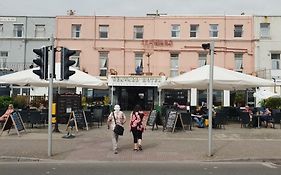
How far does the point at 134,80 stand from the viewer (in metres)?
36.3

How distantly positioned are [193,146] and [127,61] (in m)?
25.8

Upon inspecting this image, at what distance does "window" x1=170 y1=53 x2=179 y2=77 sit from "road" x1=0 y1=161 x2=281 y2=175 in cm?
2769

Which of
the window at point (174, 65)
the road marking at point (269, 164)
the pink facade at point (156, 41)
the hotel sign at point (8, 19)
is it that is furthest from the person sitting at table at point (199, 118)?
the hotel sign at point (8, 19)

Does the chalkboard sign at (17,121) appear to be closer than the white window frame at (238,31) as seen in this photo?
Yes

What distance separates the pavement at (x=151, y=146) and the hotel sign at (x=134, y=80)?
1850 cm

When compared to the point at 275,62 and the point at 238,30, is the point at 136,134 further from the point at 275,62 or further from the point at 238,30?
the point at 275,62

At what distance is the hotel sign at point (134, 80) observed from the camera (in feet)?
119

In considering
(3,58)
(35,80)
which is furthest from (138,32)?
(35,80)

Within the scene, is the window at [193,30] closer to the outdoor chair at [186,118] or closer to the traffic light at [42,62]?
the outdoor chair at [186,118]

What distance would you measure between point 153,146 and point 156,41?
25862 millimetres

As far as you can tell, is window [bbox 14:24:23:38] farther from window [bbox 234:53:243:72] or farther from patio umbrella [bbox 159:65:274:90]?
patio umbrella [bbox 159:65:274:90]

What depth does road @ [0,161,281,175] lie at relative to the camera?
9.51 metres

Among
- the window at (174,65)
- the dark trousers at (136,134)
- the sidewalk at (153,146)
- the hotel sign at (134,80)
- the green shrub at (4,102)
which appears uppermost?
the window at (174,65)

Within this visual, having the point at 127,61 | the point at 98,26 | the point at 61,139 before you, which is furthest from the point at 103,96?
the point at 61,139
